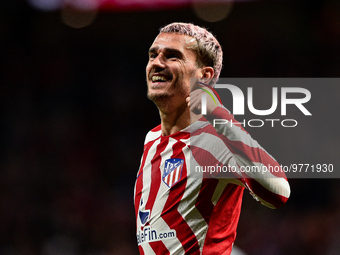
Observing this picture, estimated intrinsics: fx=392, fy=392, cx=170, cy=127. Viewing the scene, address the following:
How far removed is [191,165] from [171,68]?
58 centimetres

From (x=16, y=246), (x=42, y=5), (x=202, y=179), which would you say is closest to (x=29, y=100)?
(x=42, y=5)

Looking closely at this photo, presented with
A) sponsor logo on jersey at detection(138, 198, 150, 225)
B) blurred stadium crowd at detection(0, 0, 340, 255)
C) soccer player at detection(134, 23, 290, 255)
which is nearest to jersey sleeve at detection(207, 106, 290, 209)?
soccer player at detection(134, 23, 290, 255)

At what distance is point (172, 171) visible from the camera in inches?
87.7

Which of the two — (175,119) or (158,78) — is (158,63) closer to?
(158,78)

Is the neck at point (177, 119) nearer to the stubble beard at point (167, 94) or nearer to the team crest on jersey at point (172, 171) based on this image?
the stubble beard at point (167, 94)

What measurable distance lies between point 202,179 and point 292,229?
4.12 metres

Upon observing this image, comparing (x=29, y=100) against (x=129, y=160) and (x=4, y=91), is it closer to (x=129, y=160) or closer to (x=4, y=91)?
(x=4, y=91)

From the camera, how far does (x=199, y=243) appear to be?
2039 millimetres

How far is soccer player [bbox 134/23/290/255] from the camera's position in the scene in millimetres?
1811

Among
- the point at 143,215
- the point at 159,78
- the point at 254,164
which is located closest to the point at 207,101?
the point at 254,164

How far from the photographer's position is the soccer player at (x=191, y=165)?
1.81 meters

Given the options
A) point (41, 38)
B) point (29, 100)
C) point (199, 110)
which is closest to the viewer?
point (199, 110)

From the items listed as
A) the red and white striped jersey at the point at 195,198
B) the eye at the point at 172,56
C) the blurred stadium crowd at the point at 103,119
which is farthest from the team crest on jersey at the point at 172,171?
the blurred stadium crowd at the point at 103,119

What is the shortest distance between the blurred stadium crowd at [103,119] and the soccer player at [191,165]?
3.71 meters
